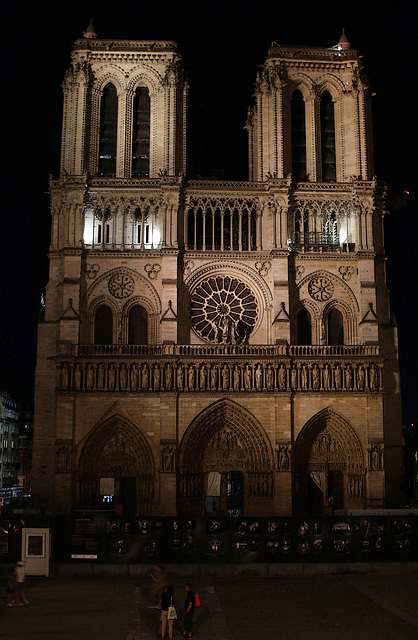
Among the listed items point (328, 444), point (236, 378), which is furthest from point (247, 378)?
point (328, 444)

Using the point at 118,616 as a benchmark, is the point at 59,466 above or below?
above

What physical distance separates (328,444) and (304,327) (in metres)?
5.88

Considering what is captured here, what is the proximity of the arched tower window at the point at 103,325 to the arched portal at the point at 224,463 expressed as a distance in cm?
616

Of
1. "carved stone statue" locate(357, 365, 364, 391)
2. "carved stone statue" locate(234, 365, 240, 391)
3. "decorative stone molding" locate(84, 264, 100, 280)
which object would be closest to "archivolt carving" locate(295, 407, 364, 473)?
"carved stone statue" locate(357, 365, 364, 391)

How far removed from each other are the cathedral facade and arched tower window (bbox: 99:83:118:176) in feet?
0.28

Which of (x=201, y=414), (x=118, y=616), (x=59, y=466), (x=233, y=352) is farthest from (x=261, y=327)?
(x=118, y=616)

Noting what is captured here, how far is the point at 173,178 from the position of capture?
37625 millimetres

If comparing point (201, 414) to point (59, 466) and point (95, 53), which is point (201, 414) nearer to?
point (59, 466)

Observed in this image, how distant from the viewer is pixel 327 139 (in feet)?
134

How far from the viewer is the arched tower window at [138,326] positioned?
37438 mm

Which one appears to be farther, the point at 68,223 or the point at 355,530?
the point at 68,223

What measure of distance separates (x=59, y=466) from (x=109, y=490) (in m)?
2.77

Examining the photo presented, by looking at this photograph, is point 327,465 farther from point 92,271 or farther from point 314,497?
point 92,271

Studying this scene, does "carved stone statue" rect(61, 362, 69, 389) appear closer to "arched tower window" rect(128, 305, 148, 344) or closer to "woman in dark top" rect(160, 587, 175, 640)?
"arched tower window" rect(128, 305, 148, 344)
